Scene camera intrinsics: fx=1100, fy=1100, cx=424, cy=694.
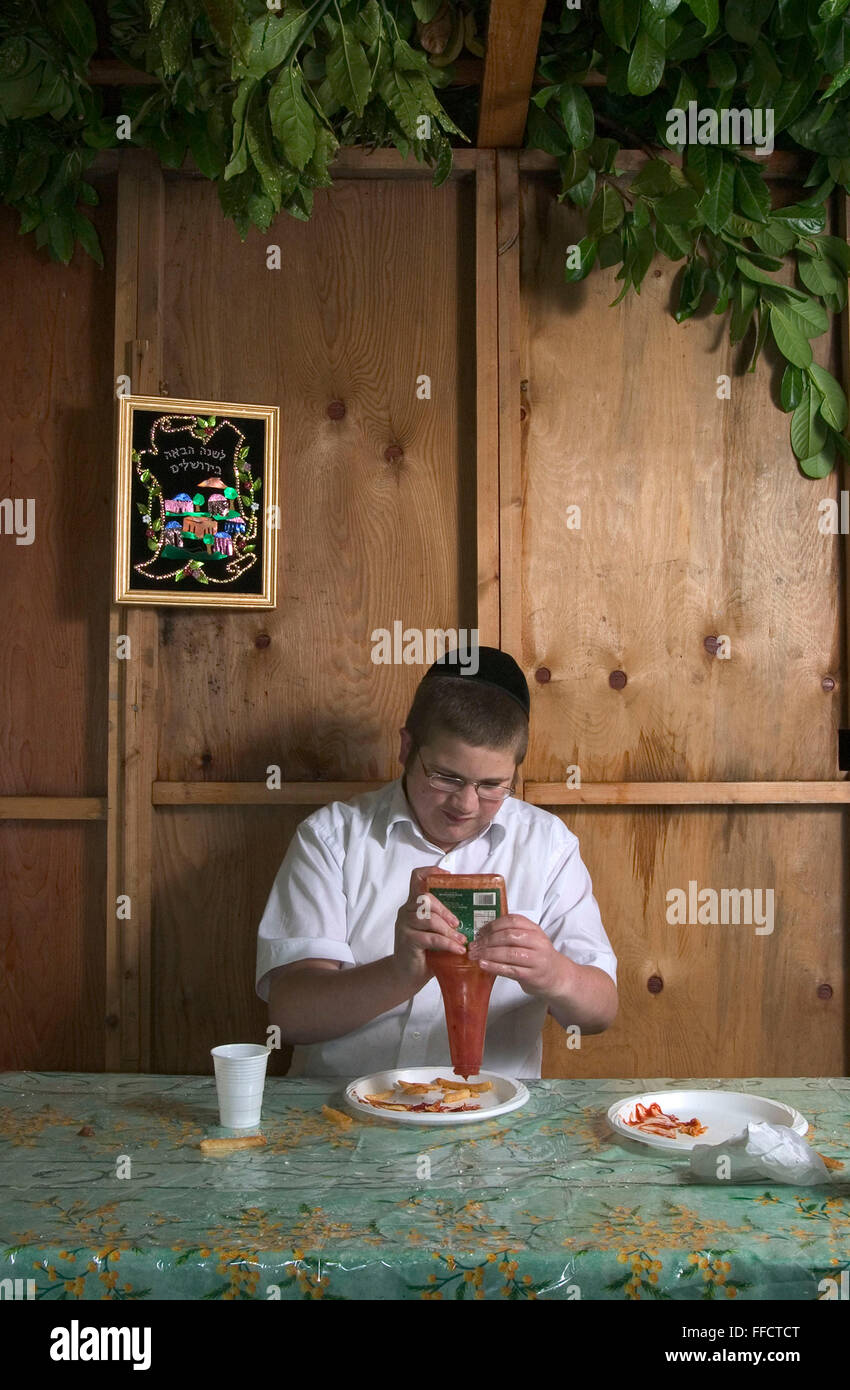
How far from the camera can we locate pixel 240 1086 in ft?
5.05

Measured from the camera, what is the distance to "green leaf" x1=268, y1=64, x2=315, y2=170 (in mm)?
1989

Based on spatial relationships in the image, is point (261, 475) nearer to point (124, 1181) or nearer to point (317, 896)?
point (317, 896)

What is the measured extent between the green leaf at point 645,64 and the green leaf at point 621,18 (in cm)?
5

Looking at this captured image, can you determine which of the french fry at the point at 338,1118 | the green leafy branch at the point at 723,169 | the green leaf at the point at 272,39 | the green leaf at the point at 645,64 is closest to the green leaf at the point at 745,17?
the green leafy branch at the point at 723,169

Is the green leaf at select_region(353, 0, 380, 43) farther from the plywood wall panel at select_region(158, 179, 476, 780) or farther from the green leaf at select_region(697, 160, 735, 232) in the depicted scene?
the green leaf at select_region(697, 160, 735, 232)

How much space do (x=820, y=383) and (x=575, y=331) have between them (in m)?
0.60

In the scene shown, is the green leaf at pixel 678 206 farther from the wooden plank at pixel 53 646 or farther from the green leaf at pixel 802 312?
the wooden plank at pixel 53 646

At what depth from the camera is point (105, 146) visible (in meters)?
2.51

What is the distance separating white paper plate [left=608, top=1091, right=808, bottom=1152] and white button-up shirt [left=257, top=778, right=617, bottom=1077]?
1.46 ft

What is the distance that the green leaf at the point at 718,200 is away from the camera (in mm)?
2434

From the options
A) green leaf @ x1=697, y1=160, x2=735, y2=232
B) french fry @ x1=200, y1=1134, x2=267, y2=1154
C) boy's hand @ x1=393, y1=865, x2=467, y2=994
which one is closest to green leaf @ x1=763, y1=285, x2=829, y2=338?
green leaf @ x1=697, y1=160, x2=735, y2=232

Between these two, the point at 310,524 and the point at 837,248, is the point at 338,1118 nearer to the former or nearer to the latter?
the point at 310,524

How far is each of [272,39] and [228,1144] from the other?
182cm
